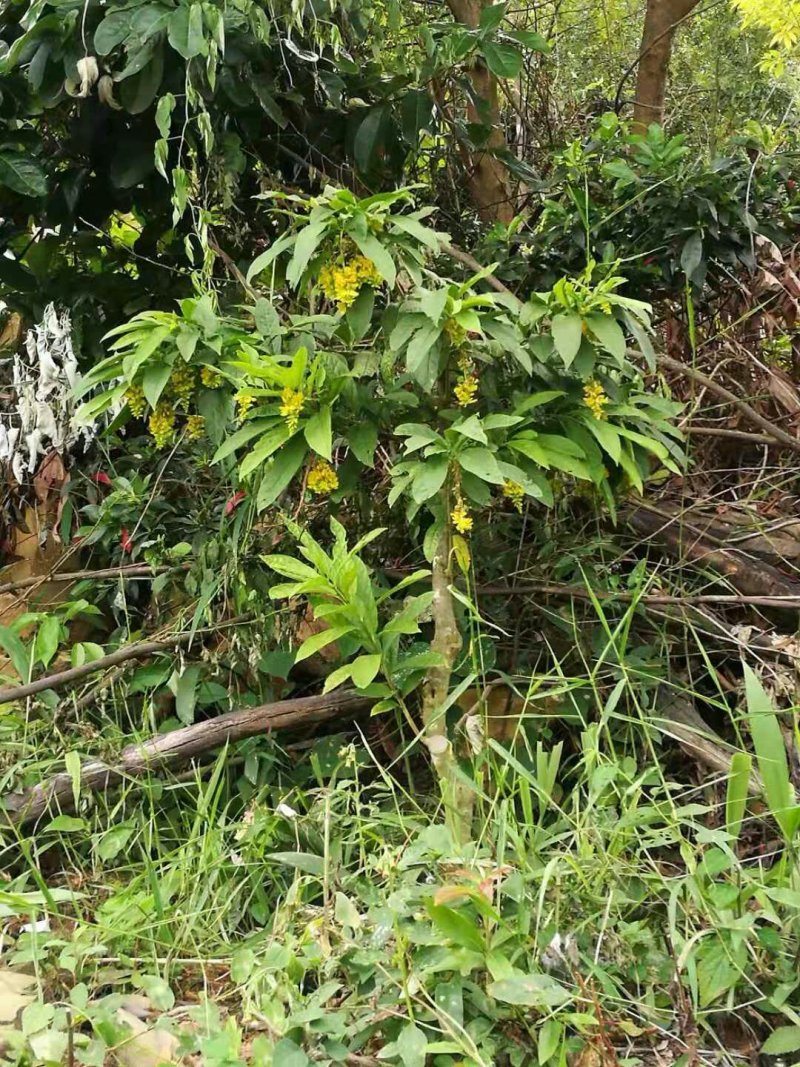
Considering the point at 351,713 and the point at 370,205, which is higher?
the point at 370,205

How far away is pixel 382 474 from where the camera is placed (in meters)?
2.01

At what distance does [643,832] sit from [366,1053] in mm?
574

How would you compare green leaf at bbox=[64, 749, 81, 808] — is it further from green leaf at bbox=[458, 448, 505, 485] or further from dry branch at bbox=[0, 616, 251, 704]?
green leaf at bbox=[458, 448, 505, 485]

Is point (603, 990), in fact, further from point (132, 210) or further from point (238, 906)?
point (132, 210)

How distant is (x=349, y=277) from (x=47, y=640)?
113 cm

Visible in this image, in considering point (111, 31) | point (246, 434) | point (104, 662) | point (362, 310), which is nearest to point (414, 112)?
point (111, 31)

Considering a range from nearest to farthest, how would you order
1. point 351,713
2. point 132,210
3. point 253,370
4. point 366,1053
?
point 366,1053
point 253,370
point 351,713
point 132,210

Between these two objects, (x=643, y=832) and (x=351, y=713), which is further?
(x=351, y=713)

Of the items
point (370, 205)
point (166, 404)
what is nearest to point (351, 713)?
point (166, 404)

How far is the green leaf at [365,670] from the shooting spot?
139cm

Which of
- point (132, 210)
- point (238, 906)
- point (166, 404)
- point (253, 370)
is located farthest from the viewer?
point (132, 210)

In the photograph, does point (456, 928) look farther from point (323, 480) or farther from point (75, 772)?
point (75, 772)

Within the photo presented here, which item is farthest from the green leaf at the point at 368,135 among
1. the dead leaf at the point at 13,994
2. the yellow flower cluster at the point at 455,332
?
the dead leaf at the point at 13,994

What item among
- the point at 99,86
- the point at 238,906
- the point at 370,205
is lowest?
the point at 238,906
